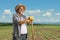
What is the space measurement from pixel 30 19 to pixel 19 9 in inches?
15.3

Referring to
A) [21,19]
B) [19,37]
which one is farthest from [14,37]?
[21,19]

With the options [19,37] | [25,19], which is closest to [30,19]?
[25,19]

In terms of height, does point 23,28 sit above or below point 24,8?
below

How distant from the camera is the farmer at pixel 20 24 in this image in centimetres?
562

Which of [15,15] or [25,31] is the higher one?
[15,15]

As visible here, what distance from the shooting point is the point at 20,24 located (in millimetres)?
5652

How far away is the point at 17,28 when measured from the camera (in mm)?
→ 5664

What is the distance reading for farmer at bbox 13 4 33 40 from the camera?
221 inches

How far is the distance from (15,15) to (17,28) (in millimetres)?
347

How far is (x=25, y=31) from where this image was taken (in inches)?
221

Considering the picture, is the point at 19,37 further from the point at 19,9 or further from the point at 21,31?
the point at 19,9

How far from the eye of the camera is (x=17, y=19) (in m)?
5.70

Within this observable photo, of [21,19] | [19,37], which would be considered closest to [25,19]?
[21,19]

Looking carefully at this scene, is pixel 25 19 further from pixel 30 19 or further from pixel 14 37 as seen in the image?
pixel 14 37
